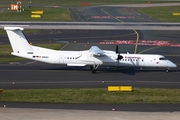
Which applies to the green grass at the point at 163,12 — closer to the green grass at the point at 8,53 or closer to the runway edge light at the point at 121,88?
the green grass at the point at 8,53

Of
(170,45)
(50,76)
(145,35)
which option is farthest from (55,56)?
(145,35)

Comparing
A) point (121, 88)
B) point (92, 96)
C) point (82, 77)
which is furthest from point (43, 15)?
point (92, 96)

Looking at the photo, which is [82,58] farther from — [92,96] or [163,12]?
[163,12]

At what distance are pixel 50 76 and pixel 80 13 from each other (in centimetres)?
6612

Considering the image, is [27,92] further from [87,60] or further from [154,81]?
[154,81]

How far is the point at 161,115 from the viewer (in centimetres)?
3200

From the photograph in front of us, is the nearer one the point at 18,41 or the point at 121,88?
the point at 121,88

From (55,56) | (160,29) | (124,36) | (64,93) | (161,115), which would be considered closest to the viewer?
(161,115)

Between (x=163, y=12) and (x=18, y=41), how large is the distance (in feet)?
242

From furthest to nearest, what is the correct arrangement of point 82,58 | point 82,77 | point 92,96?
point 82,58
point 82,77
point 92,96

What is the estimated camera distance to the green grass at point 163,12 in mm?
101312

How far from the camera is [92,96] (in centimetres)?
3794

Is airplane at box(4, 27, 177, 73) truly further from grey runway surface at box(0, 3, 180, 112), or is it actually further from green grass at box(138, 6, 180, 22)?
green grass at box(138, 6, 180, 22)

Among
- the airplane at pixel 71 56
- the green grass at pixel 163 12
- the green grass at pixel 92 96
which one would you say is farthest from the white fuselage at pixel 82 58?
the green grass at pixel 163 12
